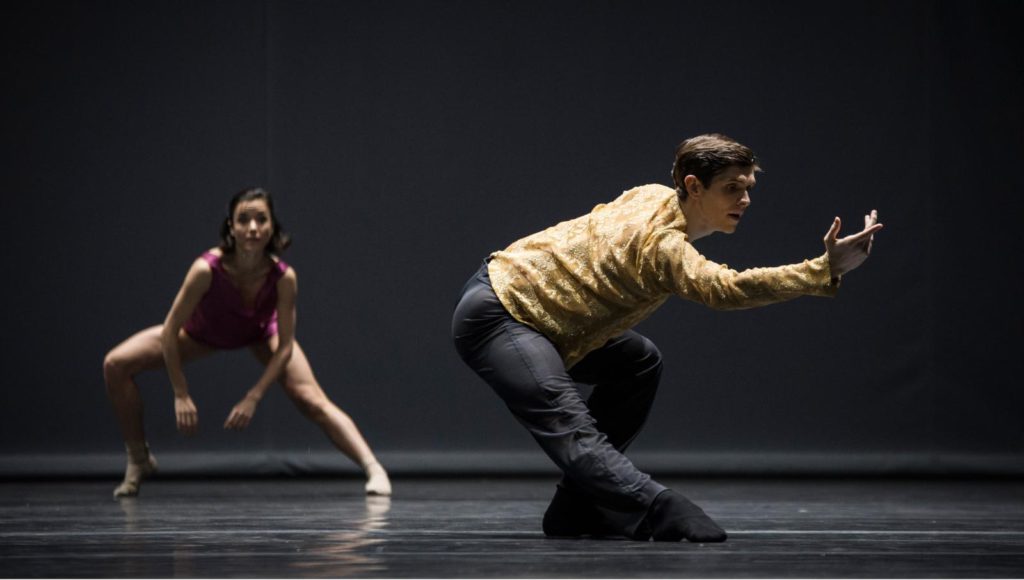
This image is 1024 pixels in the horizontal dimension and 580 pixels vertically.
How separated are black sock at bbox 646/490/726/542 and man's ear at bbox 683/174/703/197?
0.56 meters

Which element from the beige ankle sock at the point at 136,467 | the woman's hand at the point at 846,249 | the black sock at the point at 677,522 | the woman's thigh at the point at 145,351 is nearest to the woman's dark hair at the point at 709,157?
the woman's hand at the point at 846,249

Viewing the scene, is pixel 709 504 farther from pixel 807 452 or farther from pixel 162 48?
pixel 162 48

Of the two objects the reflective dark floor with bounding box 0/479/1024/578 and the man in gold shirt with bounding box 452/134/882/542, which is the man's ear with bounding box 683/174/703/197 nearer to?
the man in gold shirt with bounding box 452/134/882/542

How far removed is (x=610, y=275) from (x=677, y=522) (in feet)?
1.61

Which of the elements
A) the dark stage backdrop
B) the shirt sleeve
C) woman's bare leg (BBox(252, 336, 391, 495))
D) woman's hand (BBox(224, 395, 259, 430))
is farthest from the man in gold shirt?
the dark stage backdrop

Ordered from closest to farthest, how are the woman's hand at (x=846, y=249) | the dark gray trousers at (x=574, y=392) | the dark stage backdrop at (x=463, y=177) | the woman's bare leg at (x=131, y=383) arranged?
the woman's hand at (x=846, y=249), the dark gray trousers at (x=574, y=392), the woman's bare leg at (x=131, y=383), the dark stage backdrop at (x=463, y=177)

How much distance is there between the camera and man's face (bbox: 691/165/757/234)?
2.57 metres

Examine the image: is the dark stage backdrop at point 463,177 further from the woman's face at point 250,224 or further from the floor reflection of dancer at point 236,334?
the woman's face at point 250,224

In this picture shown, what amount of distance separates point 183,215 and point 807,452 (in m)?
2.46

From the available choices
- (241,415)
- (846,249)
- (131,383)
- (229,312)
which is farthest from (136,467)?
(846,249)

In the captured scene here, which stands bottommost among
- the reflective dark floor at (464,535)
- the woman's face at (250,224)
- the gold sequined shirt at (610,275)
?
the reflective dark floor at (464,535)

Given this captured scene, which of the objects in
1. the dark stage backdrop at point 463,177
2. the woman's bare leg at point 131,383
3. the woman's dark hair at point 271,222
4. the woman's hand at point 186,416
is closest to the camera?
the woman's hand at point 186,416

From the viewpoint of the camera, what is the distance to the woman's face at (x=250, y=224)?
400 centimetres

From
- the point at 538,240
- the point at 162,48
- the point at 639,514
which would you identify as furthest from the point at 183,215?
the point at 639,514
